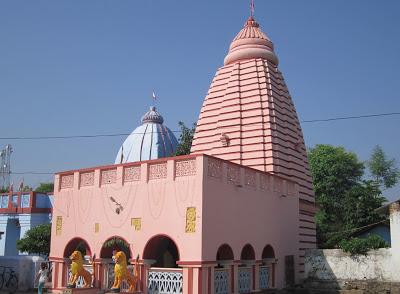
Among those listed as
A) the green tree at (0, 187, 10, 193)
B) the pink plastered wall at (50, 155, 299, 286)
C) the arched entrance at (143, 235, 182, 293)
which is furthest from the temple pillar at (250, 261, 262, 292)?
the green tree at (0, 187, 10, 193)

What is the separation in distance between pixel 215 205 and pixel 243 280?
302 cm

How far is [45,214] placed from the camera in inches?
1014

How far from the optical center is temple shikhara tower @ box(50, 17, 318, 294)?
12930 millimetres

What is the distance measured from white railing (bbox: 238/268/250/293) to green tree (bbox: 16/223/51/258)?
1253 cm

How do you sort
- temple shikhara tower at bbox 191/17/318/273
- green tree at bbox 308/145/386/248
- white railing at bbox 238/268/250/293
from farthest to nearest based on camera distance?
green tree at bbox 308/145/386/248 < temple shikhara tower at bbox 191/17/318/273 < white railing at bbox 238/268/250/293

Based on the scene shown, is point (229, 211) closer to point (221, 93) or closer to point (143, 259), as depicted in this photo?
point (143, 259)

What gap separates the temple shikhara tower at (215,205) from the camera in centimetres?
1293

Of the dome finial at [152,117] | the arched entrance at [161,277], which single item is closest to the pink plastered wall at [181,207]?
the arched entrance at [161,277]

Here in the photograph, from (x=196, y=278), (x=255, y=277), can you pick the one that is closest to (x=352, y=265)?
(x=255, y=277)

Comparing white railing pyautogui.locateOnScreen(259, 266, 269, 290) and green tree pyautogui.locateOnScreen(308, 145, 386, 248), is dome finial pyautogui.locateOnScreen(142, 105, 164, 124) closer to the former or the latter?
green tree pyautogui.locateOnScreen(308, 145, 386, 248)

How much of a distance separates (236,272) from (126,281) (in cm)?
352

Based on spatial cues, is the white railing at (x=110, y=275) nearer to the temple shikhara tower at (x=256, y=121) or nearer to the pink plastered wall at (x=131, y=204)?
the pink plastered wall at (x=131, y=204)

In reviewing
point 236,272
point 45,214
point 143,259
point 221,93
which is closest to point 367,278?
point 236,272

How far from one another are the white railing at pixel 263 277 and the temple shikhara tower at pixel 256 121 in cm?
294
